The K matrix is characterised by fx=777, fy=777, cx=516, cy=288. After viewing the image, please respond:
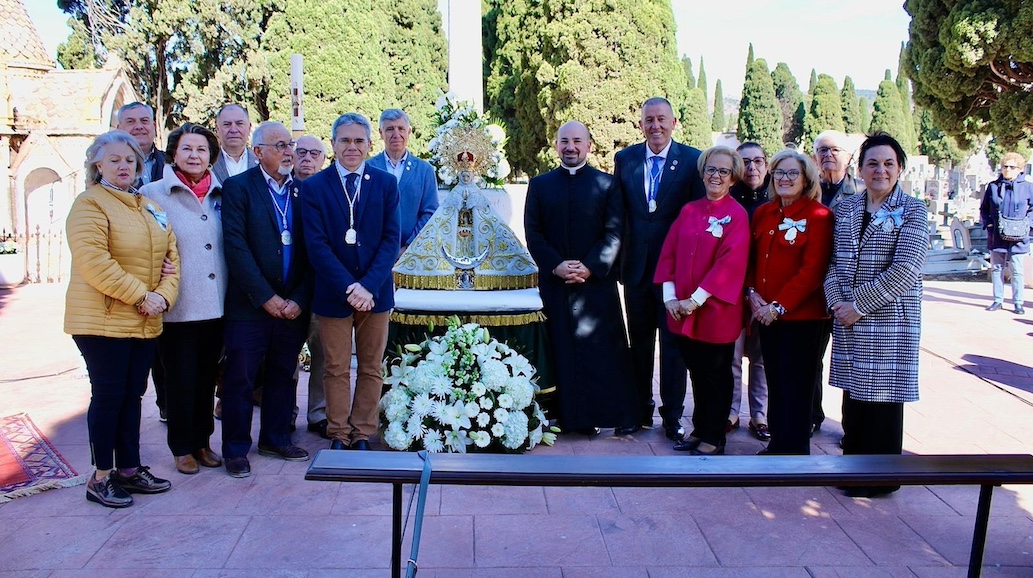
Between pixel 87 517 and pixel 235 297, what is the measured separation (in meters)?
1.27

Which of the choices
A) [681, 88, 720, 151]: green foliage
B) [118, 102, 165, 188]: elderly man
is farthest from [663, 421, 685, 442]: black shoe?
[681, 88, 720, 151]: green foliage

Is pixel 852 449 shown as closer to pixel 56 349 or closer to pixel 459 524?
pixel 459 524

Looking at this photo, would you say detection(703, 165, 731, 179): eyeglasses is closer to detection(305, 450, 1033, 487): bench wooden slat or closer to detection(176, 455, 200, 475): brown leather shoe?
detection(305, 450, 1033, 487): bench wooden slat

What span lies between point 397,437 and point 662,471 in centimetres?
213

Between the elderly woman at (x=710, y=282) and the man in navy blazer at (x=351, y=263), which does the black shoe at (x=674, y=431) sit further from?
the man in navy blazer at (x=351, y=263)

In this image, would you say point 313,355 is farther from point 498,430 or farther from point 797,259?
point 797,259

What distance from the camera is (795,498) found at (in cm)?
396

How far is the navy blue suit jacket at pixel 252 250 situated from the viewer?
4141 millimetres

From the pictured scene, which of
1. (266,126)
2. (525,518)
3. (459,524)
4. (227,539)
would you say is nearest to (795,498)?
(525,518)

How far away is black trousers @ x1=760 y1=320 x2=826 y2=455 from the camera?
423cm

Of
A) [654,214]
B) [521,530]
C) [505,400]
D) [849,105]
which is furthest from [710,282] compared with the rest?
[849,105]

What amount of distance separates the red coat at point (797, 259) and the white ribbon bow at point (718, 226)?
21 cm

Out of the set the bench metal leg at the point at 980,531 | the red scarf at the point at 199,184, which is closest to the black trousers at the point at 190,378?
the red scarf at the point at 199,184

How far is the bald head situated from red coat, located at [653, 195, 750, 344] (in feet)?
2.48
